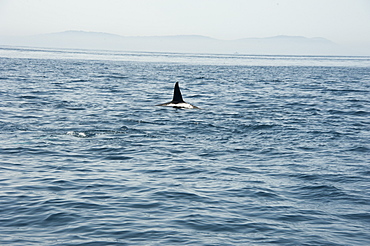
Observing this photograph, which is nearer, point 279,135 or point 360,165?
point 360,165

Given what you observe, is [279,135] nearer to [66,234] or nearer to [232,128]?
[232,128]

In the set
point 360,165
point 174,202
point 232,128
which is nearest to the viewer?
point 174,202

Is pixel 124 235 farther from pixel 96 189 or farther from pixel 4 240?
pixel 96 189

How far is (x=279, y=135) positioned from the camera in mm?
20203

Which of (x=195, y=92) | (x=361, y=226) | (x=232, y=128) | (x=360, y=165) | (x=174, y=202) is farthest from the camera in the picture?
(x=195, y=92)

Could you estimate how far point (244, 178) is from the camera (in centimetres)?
1374

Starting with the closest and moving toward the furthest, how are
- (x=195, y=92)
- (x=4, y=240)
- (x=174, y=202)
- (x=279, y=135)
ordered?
(x=4, y=240)
(x=174, y=202)
(x=279, y=135)
(x=195, y=92)

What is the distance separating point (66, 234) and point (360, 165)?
10282 mm

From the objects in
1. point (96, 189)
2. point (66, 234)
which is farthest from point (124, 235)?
point (96, 189)

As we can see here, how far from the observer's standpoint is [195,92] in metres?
42.2

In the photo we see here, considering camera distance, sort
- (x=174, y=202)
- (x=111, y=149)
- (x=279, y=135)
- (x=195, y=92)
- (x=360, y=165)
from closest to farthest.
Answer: (x=174, y=202), (x=360, y=165), (x=111, y=149), (x=279, y=135), (x=195, y=92)

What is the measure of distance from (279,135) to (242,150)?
3.49 metres

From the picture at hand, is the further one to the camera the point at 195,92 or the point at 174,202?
the point at 195,92

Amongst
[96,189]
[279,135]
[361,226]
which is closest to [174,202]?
[96,189]
